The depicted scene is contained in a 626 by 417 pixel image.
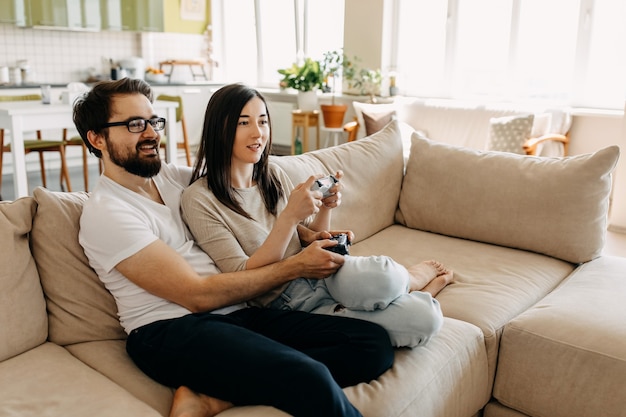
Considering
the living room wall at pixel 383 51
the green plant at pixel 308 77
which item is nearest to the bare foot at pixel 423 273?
the living room wall at pixel 383 51

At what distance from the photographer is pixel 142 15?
6.96 metres

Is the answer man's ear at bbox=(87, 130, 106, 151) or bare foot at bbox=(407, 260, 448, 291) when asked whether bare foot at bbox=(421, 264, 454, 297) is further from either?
man's ear at bbox=(87, 130, 106, 151)

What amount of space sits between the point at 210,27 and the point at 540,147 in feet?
16.5

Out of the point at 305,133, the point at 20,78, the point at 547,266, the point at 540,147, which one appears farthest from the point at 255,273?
the point at 20,78

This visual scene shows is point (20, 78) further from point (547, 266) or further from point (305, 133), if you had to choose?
point (547, 266)

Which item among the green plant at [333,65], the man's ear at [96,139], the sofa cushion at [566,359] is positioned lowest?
the sofa cushion at [566,359]

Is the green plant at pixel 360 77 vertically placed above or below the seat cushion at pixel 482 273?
above

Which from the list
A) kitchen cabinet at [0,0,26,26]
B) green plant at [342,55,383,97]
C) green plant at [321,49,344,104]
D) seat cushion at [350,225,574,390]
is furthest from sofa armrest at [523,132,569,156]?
kitchen cabinet at [0,0,26,26]

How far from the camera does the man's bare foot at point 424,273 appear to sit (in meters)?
2.02

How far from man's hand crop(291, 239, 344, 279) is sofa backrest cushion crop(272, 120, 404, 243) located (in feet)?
2.40

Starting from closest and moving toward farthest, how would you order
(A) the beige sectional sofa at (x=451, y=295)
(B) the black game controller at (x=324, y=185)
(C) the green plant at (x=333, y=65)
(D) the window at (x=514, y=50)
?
(A) the beige sectional sofa at (x=451, y=295)
(B) the black game controller at (x=324, y=185)
(D) the window at (x=514, y=50)
(C) the green plant at (x=333, y=65)

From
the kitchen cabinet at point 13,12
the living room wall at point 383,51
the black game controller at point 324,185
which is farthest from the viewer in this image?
the kitchen cabinet at point 13,12

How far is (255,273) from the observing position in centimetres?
157

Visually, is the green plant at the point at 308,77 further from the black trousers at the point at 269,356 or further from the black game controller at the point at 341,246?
the black trousers at the point at 269,356
